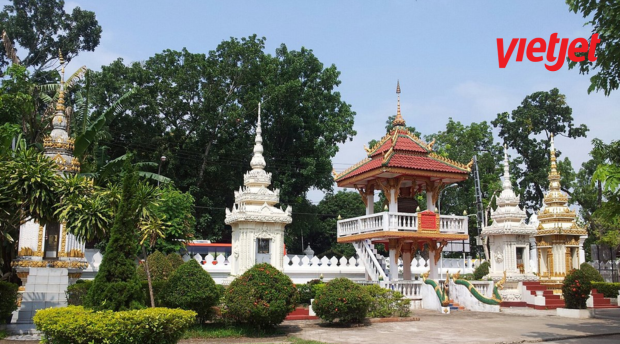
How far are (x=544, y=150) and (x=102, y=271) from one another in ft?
160

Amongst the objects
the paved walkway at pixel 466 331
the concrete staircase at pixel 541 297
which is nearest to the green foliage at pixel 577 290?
the paved walkway at pixel 466 331

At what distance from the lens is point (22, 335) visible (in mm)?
14352

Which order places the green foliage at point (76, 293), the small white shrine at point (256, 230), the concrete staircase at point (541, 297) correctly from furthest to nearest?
the concrete staircase at point (541, 297)
the small white shrine at point (256, 230)
the green foliage at point (76, 293)

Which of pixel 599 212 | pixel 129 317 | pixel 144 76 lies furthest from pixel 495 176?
pixel 129 317

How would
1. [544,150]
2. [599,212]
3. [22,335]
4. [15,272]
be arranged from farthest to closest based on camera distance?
[544,150], [15,272], [22,335], [599,212]

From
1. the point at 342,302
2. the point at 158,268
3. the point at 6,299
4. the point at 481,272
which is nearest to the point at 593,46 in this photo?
the point at 342,302

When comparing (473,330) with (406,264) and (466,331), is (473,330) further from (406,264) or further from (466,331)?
(406,264)

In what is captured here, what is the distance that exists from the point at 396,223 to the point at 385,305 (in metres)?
4.00

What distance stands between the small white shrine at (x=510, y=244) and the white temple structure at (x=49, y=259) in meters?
19.1

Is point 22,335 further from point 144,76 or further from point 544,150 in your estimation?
point 544,150

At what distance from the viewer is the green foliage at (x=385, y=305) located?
1853cm

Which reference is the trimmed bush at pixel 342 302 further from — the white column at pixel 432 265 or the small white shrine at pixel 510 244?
the small white shrine at pixel 510 244

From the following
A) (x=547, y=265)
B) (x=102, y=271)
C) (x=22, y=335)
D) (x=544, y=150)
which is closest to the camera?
(x=102, y=271)

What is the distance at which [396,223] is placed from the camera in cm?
2173
